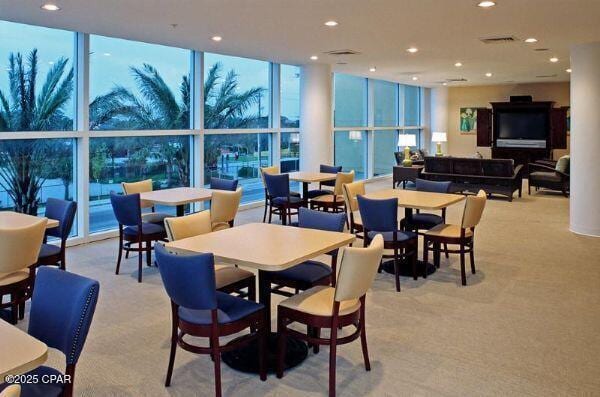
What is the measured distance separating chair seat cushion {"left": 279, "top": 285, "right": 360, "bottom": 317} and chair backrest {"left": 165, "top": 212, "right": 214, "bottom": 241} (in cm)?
116

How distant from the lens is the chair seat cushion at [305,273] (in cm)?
374

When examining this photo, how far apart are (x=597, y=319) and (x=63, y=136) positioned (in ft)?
21.0

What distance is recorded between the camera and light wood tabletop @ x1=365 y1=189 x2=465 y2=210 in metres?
5.42

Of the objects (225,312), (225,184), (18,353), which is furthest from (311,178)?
(18,353)

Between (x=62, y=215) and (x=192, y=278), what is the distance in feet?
7.98

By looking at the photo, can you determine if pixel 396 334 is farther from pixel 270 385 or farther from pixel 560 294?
pixel 560 294

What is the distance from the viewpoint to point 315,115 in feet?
35.6

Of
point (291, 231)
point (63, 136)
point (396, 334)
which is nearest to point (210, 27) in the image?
point (63, 136)

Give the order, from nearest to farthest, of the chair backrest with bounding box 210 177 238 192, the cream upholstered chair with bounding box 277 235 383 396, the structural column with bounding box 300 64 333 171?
the cream upholstered chair with bounding box 277 235 383 396, the chair backrest with bounding box 210 177 238 192, the structural column with bounding box 300 64 333 171

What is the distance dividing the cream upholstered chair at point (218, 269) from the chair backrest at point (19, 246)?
0.90m

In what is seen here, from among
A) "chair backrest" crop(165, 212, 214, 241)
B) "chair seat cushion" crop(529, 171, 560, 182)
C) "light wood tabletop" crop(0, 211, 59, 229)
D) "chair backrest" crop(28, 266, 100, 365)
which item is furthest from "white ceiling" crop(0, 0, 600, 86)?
"chair backrest" crop(28, 266, 100, 365)

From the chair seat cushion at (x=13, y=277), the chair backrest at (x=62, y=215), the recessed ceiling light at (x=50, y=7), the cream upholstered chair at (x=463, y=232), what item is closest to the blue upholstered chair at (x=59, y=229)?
the chair backrest at (x=62, y=215)

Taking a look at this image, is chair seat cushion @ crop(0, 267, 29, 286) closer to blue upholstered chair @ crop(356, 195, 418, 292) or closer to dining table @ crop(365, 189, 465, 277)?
blue upholstered chair @ crop(356, 195, 418, 292)

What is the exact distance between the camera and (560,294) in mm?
4996
